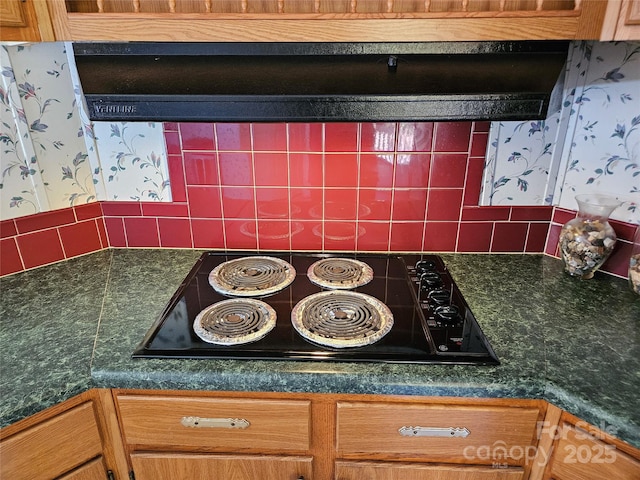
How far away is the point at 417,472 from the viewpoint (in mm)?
1015

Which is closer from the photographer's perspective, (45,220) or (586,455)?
(586,455)

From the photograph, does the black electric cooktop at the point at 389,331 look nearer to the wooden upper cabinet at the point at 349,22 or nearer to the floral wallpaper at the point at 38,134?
the floral wallpaper at the point at 38,134

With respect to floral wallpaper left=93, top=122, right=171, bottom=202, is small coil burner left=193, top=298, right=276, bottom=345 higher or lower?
lower

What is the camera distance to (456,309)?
1.15m

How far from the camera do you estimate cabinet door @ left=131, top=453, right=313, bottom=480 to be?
1.03 m

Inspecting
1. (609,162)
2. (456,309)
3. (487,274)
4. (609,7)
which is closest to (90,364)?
(456,309)

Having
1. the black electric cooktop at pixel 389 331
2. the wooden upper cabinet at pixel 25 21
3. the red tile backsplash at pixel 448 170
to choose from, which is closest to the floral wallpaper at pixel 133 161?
the black electric cooktop at pixel 389 331

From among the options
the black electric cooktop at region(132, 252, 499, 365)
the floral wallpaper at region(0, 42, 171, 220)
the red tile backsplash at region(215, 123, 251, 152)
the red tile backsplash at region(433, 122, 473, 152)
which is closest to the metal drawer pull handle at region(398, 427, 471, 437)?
the black electric cooktop at region(132, 252, 499, 365)

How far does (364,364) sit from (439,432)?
22 centimetres

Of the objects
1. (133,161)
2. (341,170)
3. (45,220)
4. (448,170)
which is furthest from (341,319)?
(45,220)

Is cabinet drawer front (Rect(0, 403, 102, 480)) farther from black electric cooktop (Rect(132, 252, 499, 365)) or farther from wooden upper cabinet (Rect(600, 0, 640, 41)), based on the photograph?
wooden upper cabinet (Rect(600, 0, 640, 41))

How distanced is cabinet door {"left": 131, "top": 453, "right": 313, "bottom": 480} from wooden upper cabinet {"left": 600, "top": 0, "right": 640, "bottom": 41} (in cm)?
114

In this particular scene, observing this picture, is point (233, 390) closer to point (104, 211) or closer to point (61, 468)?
point (61, 468)

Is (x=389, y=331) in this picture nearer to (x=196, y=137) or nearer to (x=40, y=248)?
(x=196, y=137)
